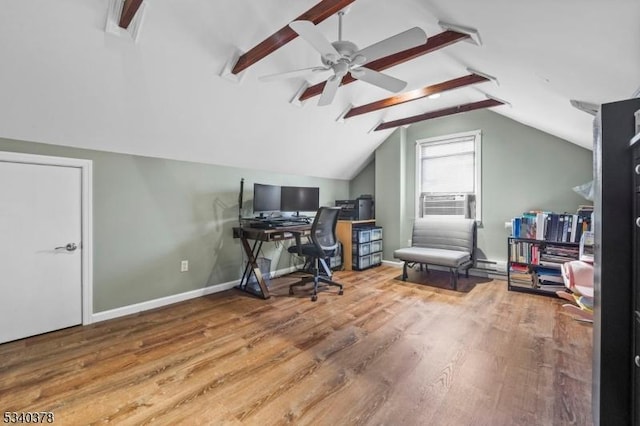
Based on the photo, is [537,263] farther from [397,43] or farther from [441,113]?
[397,43]

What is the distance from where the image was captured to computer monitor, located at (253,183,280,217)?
3712mm

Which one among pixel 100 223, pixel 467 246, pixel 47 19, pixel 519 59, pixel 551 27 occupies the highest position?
pixel 47 19

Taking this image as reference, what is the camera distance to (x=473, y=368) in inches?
76.5

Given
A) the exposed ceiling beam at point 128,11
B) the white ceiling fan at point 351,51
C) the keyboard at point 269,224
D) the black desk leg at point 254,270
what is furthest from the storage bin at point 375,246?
the exposed ceiling beam at point 128,11

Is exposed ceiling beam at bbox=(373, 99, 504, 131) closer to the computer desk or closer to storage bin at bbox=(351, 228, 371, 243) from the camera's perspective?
storage bin at bbox=(351, 228, 371, 243)

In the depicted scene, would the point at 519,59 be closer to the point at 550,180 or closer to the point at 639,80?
the point at 639,80

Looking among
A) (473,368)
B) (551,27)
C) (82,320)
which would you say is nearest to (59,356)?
(82,320)

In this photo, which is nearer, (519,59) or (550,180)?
(519,59)

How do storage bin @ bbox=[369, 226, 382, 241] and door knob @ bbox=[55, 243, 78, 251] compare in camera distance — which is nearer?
door knob @ bbox=[55, 243, 78, 251]

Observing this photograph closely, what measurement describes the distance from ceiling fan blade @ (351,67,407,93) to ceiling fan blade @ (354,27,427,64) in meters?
0.19

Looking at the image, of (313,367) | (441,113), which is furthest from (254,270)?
(441,113)

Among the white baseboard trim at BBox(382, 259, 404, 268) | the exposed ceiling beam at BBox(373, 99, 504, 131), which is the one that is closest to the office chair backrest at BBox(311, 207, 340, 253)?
the white baseboard trim at BBox(382, 259, 404, 268)

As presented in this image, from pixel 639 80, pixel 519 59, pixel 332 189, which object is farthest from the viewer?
pixel 332 189

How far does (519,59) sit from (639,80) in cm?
64
